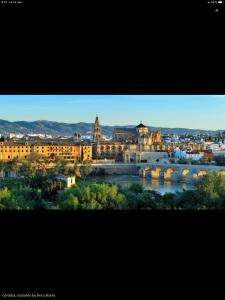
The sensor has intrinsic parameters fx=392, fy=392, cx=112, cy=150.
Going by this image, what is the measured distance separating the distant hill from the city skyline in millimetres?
41

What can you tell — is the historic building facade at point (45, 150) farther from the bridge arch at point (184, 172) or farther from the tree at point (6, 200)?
the bridge arch at point (184, 172)

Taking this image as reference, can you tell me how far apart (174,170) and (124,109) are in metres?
0.83

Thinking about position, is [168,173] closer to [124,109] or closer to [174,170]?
[174,170]

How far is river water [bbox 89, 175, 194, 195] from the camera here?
3836 mm

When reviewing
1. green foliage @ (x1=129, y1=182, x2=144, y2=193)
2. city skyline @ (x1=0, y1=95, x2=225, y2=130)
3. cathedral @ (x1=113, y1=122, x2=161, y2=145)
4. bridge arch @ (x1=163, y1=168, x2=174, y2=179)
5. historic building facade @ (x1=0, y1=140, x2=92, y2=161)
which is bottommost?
green foliage @ (x1=129, y1=182, x2=144, y2=193)

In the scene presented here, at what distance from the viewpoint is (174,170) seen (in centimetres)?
402

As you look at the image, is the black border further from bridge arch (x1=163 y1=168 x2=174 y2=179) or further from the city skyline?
bridge arch (x1=163 y1=168 x2=174 y2=179)

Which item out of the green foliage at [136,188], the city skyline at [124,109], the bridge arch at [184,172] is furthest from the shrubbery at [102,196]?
the city skyline at [124,109]

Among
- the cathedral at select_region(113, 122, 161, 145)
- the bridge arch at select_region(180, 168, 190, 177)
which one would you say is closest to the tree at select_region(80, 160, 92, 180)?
the cathedral at select_region(113, 122, 161, 145)
